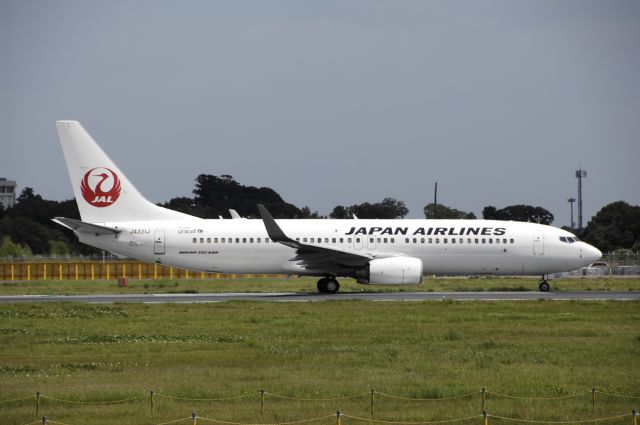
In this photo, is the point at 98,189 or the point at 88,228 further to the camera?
the point at 98,189

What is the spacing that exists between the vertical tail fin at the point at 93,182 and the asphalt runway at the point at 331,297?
364 centimetres

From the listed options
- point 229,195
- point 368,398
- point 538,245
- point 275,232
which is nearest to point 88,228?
point 275,232

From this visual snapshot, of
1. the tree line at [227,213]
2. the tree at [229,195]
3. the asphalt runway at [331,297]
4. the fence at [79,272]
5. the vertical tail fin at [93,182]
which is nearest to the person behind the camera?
the asphalt runway at [331,297]

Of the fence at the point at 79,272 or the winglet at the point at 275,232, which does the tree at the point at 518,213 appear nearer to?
the fence at the point at 79,272

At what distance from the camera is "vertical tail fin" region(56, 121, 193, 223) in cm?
4534

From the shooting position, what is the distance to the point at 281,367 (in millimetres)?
22891

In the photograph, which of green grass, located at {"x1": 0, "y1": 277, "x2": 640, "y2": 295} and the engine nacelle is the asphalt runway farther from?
green grass, located at {"x1": 0, "y1": 277, "x2": 640, "y2": 295}

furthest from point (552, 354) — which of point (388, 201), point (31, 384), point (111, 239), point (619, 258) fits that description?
point (388, 201)

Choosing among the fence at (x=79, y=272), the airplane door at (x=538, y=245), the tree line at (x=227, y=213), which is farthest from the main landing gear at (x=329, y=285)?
the tree line at (x=227, y=213)

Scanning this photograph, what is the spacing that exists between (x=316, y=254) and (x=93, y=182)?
34.0ft

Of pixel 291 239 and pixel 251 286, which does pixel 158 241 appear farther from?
pixel 251 286

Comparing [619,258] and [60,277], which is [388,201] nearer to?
[619,258]

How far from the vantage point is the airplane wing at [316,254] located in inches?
1676

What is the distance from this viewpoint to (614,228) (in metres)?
119
